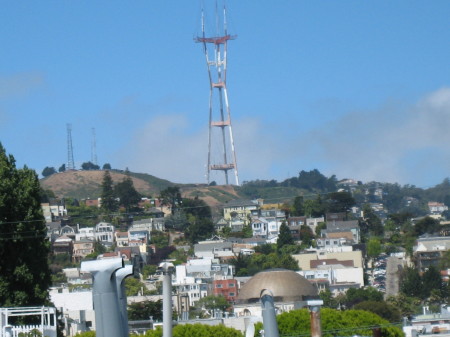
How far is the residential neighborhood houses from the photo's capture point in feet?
391

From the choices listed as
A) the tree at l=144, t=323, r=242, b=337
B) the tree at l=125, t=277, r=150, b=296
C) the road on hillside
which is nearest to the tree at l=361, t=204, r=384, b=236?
the road on hillside

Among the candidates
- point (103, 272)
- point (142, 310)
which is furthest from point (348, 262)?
point (103, 272)

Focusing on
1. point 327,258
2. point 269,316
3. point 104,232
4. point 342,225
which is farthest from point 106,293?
point 104,232

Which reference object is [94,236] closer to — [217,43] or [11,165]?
[217,43]

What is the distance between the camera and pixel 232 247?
151250mm

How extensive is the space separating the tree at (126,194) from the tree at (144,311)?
90205 millimetres

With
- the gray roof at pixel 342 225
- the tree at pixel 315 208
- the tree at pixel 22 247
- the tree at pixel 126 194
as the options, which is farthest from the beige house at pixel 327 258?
the tree at pixel 22 247

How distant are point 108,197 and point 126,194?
9.46 feet

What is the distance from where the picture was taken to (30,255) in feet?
123

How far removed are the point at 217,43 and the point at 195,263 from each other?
40.4 m

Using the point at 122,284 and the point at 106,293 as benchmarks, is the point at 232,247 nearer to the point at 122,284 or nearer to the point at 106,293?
the point at 122,284

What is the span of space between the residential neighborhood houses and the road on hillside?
38 cm

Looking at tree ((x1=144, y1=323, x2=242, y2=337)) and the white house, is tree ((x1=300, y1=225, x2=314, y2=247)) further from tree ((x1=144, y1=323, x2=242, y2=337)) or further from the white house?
tree ((x1=144, y1=323, x2=242, y2=337))

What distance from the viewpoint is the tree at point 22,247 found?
120 ft
